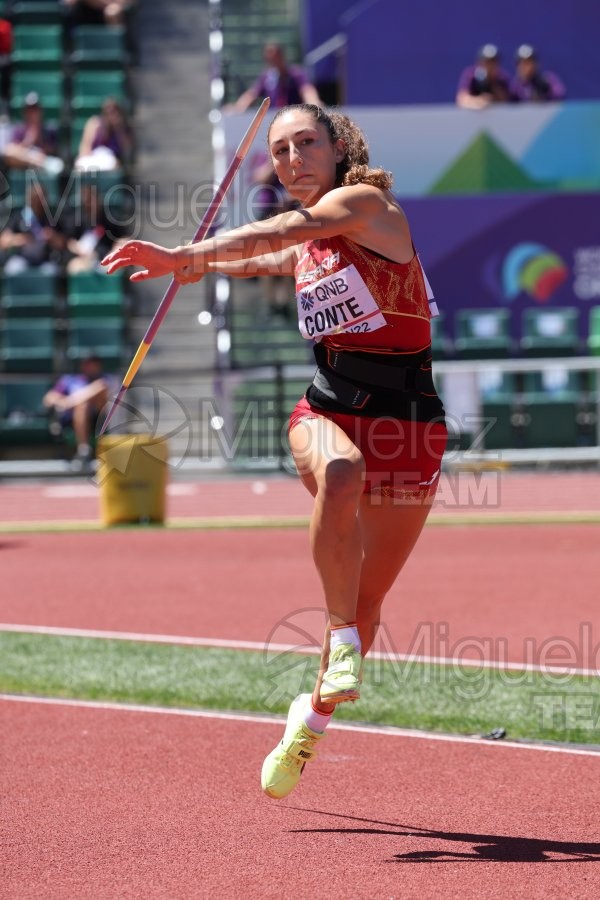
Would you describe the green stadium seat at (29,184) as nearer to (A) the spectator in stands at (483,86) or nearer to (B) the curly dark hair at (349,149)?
(A) the spectator in stands at (483,86)

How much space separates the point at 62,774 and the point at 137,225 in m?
15.2

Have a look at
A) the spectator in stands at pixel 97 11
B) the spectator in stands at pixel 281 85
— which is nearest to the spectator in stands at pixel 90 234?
the spectator in stands at pixel 281 85

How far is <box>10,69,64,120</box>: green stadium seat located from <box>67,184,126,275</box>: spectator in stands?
8.61 feet

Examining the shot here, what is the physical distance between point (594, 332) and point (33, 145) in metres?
8.07

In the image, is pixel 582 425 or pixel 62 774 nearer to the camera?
pixel 62 774

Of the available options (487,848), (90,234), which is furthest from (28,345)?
(487,848)

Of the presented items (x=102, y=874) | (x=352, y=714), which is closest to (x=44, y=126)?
(x=352, y=714)

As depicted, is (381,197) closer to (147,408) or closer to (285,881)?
(285,881)

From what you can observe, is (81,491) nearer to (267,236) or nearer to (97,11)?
(97,11)

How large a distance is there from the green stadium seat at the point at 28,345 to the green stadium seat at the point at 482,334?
17.5ft

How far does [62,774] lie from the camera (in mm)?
5270

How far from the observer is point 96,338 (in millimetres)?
19031

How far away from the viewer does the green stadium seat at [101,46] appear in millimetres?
21656

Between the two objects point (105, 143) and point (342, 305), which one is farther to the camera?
point (105, 143)
